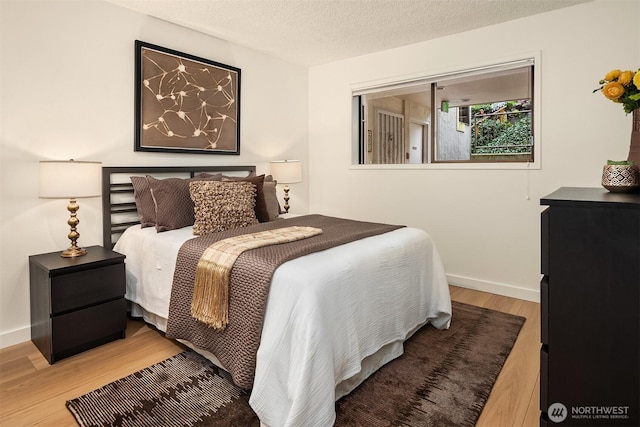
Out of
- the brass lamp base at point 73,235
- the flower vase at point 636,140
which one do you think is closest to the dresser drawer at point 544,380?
the flower vase at point 636,140

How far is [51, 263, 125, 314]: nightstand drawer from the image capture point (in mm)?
2223

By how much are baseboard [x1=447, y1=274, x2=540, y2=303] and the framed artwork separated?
264 centimetres

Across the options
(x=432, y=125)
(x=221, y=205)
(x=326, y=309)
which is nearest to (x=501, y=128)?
(x=432, y=125)

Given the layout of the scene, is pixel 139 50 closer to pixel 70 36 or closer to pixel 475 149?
pixel 70 36

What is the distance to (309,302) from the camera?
1.63m

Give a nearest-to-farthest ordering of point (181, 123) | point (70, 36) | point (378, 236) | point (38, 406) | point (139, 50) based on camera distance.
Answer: point (38, 406) → point (378, 236) → point (70, 36) → point (139, 50) → point (181, 123)

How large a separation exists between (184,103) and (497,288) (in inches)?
133

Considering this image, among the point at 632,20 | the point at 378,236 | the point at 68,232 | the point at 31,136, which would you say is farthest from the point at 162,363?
the point at 632,20

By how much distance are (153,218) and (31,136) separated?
3.09 feet

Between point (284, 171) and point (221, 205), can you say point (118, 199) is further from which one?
point (284, 171)

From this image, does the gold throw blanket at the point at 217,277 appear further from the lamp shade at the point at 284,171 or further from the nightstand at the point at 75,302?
the lamp shade at the point at 284,171

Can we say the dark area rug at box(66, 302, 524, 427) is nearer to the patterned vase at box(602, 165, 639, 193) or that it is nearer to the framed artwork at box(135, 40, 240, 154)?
the patterned vase at box(602, 165, 639, 193)

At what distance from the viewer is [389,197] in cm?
420

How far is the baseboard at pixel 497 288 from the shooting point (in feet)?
11.0
